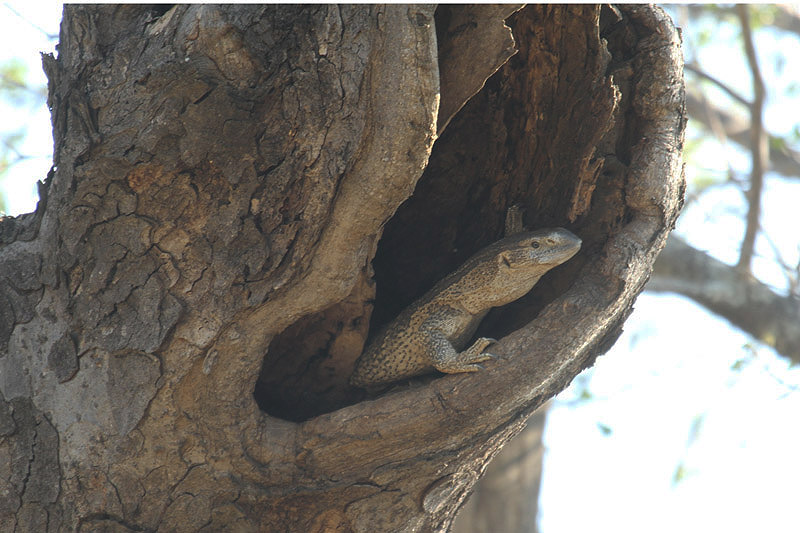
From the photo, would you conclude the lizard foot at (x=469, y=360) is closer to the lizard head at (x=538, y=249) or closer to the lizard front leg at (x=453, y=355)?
the lizard front leg at (x=453, y=355)

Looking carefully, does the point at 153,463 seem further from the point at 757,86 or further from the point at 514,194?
the point at 757,86

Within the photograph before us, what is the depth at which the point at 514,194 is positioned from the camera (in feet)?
13.2

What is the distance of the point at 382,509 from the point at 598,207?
1751 millimetres

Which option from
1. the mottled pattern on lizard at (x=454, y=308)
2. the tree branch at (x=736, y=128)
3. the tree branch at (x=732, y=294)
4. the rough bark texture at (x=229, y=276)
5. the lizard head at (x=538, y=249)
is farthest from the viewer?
the tree branch at (x=736, y=128)

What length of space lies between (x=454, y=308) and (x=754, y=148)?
177 inches

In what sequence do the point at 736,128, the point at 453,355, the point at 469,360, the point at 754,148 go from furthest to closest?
the point at 736,128
the point at 754,148
the point at 453,355
the point at 469,360

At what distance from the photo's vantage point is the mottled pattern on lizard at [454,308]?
3678mm

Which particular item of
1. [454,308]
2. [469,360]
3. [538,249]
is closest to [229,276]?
[469,360]

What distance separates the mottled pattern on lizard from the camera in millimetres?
3678

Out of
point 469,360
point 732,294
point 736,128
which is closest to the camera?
point 469,360

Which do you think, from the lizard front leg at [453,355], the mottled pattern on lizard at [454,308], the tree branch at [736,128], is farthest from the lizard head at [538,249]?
the tree branch at [736,128]

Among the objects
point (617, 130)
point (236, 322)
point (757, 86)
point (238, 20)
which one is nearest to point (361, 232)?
point (236, 322)

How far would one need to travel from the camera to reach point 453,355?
3.53m

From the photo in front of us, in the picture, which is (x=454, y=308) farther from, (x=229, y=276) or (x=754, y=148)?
(x=754, y=148)
